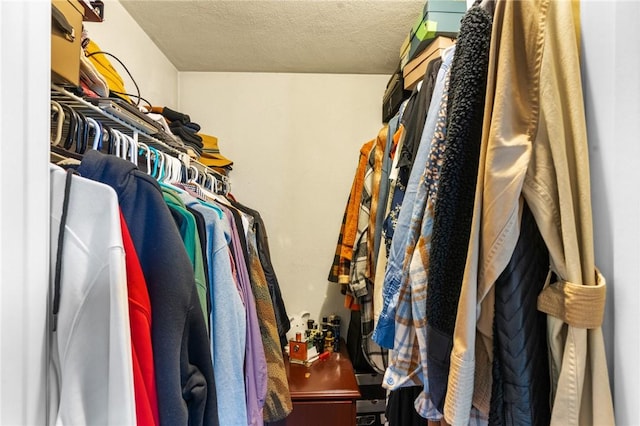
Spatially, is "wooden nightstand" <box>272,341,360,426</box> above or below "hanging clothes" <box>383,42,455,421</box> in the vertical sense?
below

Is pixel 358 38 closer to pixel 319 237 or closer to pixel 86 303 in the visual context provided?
pixel 319 237

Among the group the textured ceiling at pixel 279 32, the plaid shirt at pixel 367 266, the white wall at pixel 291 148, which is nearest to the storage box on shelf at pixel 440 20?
the textured ceiling at pixel 279 32

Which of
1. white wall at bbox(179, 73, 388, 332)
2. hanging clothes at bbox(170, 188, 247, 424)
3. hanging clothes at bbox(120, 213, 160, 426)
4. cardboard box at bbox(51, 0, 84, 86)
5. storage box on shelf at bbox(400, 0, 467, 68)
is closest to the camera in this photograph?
hanging clothes at bbox(120, 213, 160, 426)

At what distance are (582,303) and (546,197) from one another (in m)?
0.14

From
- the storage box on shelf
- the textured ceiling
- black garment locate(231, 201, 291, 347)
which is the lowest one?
Answer: black garment locate(231, 201, 291, 347)

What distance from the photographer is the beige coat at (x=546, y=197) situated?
39 centimetres

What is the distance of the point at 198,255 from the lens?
0.68 metres

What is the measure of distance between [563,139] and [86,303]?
2.26 ft

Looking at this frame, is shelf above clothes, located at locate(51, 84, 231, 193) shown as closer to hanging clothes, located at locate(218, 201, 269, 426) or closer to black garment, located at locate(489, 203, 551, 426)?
hanging clothes, located at locate(218, 201, 269, 426)

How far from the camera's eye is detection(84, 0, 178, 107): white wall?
1.24m

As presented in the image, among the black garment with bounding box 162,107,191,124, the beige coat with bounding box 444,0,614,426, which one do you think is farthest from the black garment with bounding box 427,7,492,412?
the black garment with bounding box 162,107,191,124

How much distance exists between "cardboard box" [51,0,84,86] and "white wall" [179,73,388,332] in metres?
1.22

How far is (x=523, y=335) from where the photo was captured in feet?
1.45

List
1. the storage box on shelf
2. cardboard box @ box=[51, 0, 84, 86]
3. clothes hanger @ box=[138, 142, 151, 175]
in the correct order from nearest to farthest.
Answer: cardboard box @ box=[51, 0, 84, 86], clothes hanger @ box=[138, 142, 151, 175], the storage box on shelf
